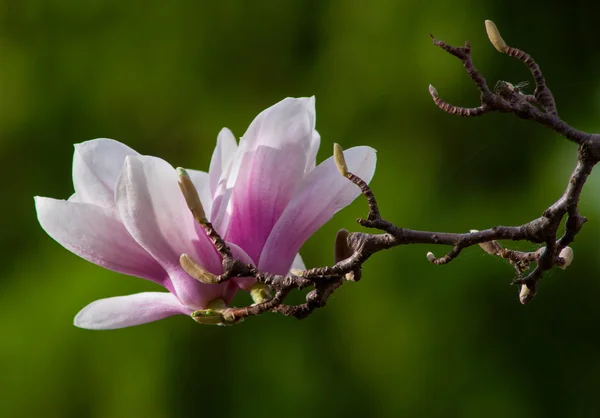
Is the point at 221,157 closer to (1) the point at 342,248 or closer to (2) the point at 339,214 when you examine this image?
(1) the point at 342,248

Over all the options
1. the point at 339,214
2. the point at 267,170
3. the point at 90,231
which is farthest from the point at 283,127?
the point at 339,214

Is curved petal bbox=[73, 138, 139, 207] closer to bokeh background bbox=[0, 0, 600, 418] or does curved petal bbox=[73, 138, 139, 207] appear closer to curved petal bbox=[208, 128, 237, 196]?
curved petal bbox=[208, 128, 237, 196]

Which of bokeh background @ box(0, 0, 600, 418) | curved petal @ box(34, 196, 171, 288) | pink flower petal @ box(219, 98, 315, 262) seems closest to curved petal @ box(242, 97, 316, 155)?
pink flower petal @ box(219, 98, 315, 262)

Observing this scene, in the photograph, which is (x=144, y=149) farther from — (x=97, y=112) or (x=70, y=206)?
(x=70, y=206)

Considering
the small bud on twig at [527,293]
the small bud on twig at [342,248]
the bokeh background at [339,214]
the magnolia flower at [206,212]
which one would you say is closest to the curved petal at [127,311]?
the magnolia flower at [206,212]

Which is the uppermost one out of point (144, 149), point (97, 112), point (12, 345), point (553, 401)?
point (97, 112)

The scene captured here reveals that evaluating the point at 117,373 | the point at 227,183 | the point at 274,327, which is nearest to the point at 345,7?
the point at 274,327
